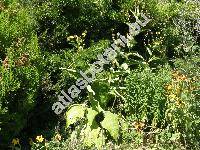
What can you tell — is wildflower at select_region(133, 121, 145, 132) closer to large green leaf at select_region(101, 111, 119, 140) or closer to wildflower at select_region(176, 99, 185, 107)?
large green leaf at select_region(101, 111, 119, 140)

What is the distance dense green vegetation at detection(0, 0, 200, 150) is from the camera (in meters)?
5.25

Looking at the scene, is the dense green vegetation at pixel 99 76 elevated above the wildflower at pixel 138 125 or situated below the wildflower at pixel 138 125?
above

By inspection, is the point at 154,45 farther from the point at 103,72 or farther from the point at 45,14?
the point at 45,14

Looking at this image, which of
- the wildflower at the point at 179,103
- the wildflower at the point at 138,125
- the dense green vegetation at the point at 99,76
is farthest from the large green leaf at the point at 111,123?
the wildflower at the point at 179,103

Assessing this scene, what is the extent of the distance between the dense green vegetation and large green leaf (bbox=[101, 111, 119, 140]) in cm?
1

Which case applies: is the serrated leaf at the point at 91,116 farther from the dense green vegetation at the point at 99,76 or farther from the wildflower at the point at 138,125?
the wildflower at the point at 138,125

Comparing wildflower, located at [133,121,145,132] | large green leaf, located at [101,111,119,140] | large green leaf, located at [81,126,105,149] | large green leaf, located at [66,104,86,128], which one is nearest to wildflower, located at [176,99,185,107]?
wildflower, located at [133,121,145,132]

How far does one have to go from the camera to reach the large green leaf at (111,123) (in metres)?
5.58

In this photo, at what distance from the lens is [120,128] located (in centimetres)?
584

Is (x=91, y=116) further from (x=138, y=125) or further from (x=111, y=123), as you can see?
(x=138, y=125)

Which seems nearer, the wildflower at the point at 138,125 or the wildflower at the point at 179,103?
the wildflower at the point at 179,103

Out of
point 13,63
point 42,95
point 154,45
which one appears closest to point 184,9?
point 154,45

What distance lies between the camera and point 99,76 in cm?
609

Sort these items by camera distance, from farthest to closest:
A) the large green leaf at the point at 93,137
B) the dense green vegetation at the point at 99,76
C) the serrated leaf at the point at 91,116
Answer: the serrated leaf at the point at 91,116 < the large green leaf at the point at 93,137 < the dense green vegetation at the point at 99,76
